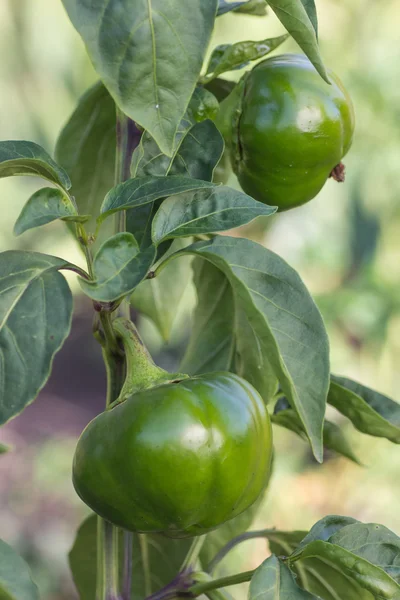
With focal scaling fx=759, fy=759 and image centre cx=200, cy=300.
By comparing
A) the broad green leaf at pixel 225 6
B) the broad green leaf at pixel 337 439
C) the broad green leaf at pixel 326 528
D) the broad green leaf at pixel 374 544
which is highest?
the broad green leaf at pixel 225 6

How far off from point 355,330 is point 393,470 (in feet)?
1.96

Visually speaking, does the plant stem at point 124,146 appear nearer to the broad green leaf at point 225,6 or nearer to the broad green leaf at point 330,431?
the broad green leaf at point 225,6

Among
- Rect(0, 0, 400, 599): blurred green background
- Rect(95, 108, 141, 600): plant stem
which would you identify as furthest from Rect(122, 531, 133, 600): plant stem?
Rect(0, 0, 400, 599): blurred green background

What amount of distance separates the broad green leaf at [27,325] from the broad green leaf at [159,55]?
96mm

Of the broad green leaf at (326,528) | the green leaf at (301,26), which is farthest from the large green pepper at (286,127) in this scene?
the broad green leaf at (326,528)

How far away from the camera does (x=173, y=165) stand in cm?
50

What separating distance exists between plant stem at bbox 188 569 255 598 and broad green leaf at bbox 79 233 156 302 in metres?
0.20

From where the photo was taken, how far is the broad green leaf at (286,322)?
44 cm

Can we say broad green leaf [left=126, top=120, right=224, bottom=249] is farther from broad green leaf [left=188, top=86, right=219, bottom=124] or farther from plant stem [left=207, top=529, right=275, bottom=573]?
plant stem [left=207, top=529, right=275, bottom=573]

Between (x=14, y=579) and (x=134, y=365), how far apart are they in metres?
0.14

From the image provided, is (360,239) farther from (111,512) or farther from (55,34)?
(111,512)

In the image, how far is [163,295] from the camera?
27.2 inches

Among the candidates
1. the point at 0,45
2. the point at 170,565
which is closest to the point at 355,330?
the point at 0,45

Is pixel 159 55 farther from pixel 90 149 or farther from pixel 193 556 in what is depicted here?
pixel 193 556
